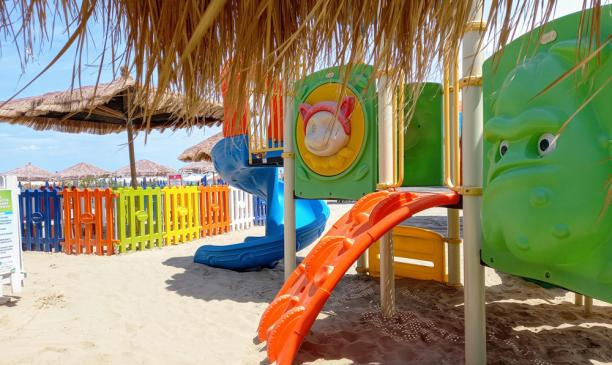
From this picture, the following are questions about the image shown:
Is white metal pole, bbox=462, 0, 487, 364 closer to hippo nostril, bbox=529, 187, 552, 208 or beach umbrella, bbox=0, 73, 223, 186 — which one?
hippo nostril, bbox=529, 187, 552, 208

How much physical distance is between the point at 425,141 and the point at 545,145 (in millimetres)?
2245

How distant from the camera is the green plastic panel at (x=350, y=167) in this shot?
3.70 meters

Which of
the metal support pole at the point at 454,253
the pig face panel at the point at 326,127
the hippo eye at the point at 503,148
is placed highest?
the pig face panel at the point at 326,127

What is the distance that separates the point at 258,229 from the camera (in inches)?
401

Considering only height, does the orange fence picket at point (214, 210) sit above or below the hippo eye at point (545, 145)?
below

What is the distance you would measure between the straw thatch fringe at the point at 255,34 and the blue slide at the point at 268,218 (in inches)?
153

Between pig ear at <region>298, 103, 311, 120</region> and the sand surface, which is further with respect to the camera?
pig ear at <region>298, 103, 311, 120</region>

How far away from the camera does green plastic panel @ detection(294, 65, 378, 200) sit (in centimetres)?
370

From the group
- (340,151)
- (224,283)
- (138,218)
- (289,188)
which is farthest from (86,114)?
(340,151)

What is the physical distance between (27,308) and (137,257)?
Result: 103 inches

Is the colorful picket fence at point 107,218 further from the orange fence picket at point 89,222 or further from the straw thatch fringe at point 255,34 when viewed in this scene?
the straw thatch fringe at point 255,34

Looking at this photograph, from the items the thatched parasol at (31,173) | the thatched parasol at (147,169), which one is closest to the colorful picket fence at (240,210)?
the thatched parasol at (147,169)

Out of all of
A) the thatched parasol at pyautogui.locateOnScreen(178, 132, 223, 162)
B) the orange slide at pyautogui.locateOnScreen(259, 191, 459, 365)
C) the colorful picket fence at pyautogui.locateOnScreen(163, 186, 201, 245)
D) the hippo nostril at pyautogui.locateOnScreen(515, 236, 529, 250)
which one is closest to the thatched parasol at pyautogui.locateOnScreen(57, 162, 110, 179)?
the thatched parasol at pyautogui.locateOnScreen(178, 132, 223, 162)

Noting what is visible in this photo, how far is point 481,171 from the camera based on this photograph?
2.67 m
